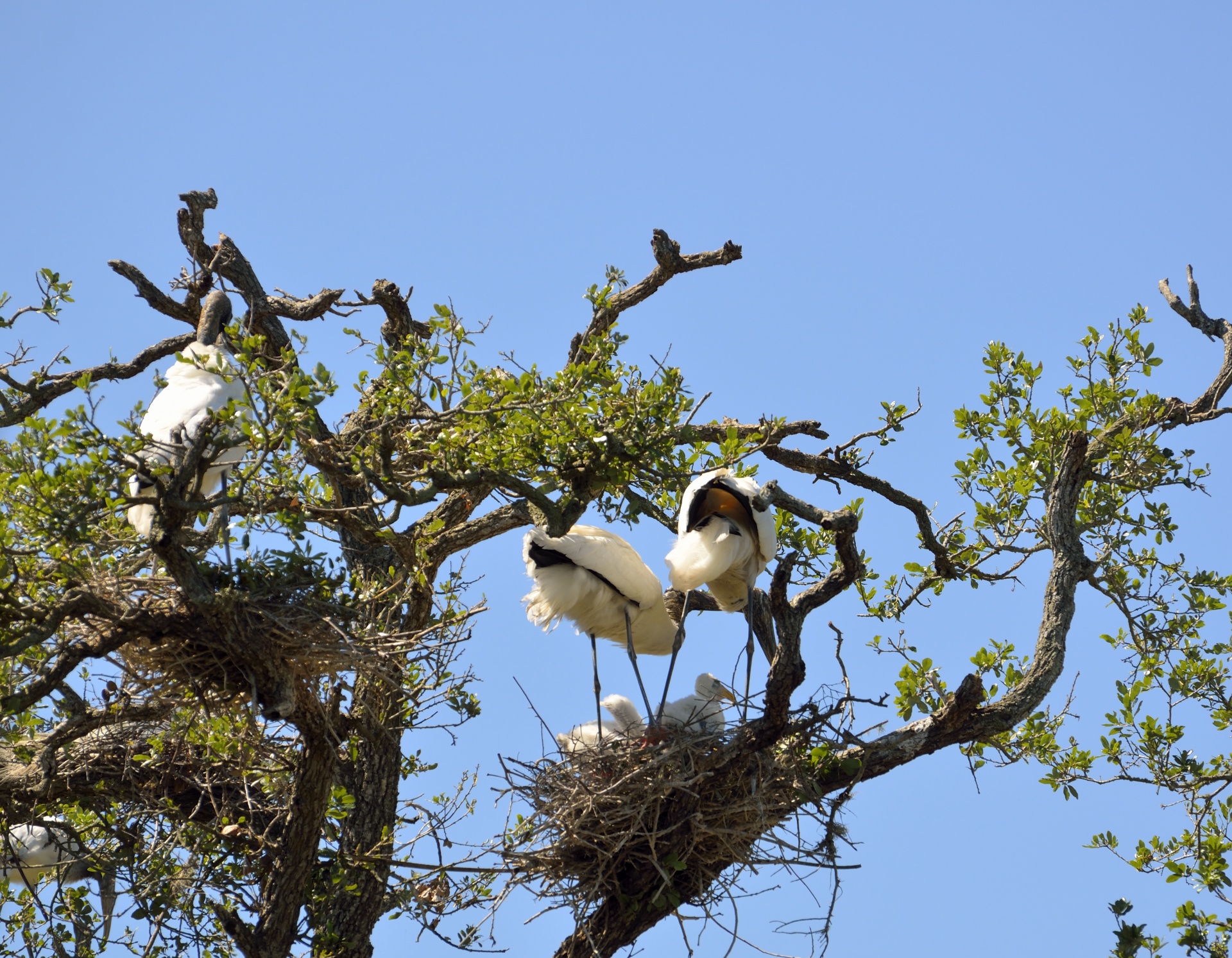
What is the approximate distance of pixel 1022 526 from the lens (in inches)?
266

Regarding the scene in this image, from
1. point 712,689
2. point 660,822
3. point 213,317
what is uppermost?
point 213,317

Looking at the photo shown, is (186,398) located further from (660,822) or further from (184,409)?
(660,822)

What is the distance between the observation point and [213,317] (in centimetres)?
692

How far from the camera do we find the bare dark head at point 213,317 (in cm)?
684

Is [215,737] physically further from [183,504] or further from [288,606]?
[183,504]

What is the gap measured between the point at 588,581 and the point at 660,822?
1531 millimetres

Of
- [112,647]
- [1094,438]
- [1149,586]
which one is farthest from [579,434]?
[1149,586]

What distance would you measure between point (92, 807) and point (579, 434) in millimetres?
3111

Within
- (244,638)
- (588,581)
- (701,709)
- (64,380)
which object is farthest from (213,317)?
(701,709)

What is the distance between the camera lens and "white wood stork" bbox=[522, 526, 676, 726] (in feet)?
21.7

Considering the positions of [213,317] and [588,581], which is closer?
[588,581]

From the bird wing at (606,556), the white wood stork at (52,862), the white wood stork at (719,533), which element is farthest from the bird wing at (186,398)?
the white wood stork at (719,533)

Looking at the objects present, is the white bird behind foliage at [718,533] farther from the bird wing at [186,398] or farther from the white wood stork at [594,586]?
the bird wing at [186,398]

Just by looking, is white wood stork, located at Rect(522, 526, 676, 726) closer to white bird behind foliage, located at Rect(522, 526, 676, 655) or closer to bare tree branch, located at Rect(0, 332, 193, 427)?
white bird behind foliage, located at Rect(522, 526, 676, 655)
